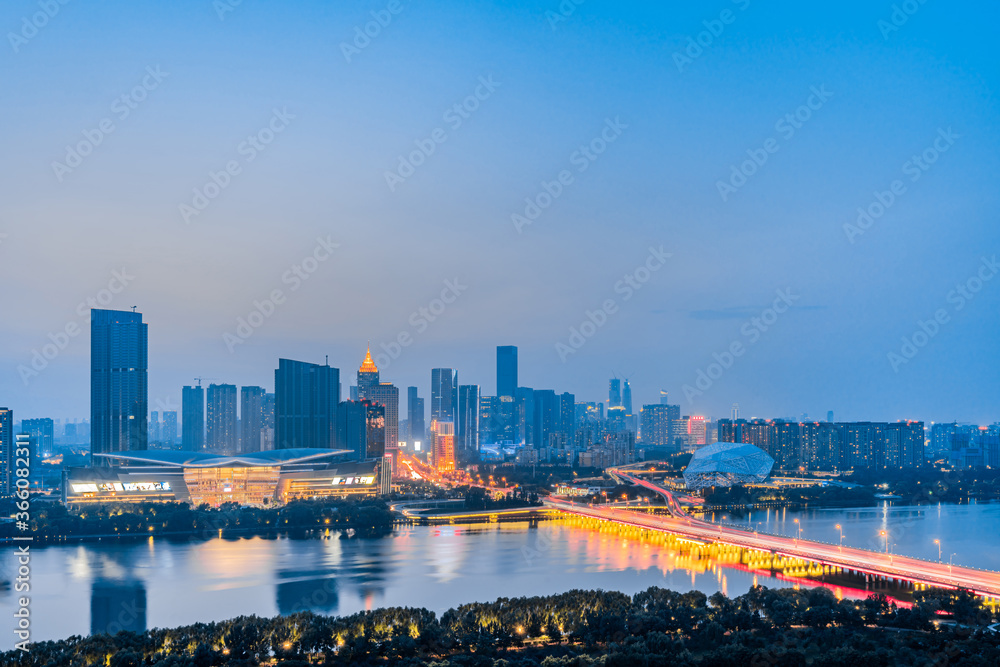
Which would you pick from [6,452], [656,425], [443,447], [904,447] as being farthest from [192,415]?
[904,447]

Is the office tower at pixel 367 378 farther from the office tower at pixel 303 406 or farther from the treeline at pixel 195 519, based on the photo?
the treeline at pixel 195 519

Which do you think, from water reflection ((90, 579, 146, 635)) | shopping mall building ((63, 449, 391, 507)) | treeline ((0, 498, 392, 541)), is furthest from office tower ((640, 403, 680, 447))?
water reflection ((90, 579, 146, 635))

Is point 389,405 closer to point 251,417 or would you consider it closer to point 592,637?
point 251,417

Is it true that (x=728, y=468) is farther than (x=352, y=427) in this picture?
No

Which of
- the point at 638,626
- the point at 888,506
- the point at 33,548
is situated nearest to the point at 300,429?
the point at 33,548

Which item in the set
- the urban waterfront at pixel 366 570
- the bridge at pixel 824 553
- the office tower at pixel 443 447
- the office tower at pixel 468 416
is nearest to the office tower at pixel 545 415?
the office tower at pixel 468 416

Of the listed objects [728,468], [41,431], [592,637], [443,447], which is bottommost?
[443,447]
